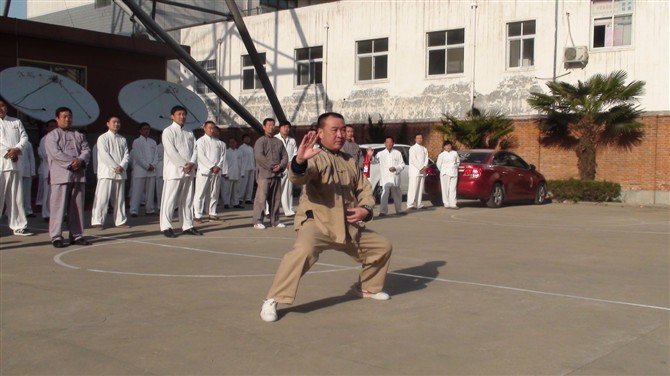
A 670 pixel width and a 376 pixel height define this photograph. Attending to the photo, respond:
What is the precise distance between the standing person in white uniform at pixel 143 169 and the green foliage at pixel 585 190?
1293cm

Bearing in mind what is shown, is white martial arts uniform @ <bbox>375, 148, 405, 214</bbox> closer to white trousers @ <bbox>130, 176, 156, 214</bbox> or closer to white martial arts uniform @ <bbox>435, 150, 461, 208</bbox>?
white martial arts uniform @ <bbox>435, 150, 461, 208</bbox>

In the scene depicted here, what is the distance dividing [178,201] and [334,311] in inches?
281

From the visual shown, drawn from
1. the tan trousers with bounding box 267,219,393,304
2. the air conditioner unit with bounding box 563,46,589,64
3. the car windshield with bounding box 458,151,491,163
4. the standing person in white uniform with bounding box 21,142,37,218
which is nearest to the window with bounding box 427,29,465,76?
the air conditioner unit with bounding box 563,46,589,64

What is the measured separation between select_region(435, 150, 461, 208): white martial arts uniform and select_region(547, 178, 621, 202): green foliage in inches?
214

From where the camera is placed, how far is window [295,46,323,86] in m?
33.9

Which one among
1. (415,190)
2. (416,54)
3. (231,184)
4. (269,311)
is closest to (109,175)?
(231,184)

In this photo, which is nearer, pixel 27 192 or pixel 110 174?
pixel 110 174

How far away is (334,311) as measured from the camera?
714cm

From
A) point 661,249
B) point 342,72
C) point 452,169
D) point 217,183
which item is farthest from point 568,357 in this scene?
point 342,72

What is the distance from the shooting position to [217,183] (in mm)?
18078

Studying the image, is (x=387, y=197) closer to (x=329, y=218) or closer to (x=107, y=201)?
(x=107, y=201)

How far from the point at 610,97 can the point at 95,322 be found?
70.2ft

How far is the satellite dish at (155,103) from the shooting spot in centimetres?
2088

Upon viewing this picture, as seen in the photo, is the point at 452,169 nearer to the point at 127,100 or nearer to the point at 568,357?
the point at 127,100
